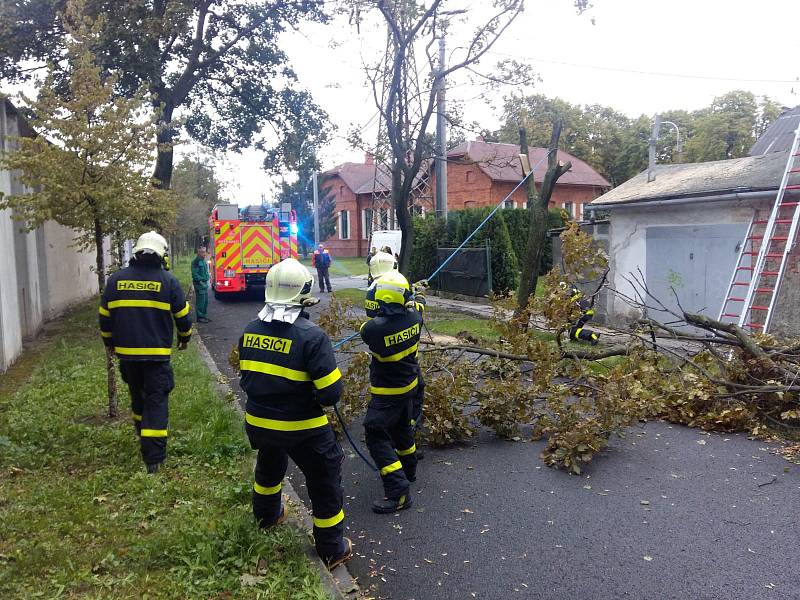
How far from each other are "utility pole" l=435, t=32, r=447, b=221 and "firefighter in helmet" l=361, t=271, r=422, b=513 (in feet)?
27.4

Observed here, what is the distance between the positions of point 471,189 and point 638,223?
79.6ft

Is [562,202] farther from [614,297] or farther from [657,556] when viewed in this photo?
[657,556]

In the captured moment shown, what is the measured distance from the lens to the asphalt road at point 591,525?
143 inches

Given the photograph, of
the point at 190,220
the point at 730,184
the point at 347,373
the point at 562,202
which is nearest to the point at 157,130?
the point at 347,373

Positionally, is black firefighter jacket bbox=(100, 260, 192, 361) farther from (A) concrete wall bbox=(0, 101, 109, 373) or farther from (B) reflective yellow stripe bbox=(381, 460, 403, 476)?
(A) concrete wall bbox=(0, 101, 109, 373)

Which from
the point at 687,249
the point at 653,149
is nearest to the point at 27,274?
the point at 687,249

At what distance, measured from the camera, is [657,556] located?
3.90 meters

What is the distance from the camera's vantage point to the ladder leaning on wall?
9219 mm

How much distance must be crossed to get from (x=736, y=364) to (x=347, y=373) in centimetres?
389

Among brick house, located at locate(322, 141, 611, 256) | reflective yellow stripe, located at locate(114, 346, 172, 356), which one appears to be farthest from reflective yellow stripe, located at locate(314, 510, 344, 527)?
brick house, located at locate(322, 141, 611, 256)

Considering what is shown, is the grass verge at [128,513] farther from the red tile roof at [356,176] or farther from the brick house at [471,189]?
the red tile roof at [356,176]

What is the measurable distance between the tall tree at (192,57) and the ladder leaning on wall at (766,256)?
964 centimetres

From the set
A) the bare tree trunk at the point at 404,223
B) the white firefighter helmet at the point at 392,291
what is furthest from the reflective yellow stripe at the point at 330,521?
the bare tree trunk at the point at 404,223

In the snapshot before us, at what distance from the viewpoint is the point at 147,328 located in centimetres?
514
